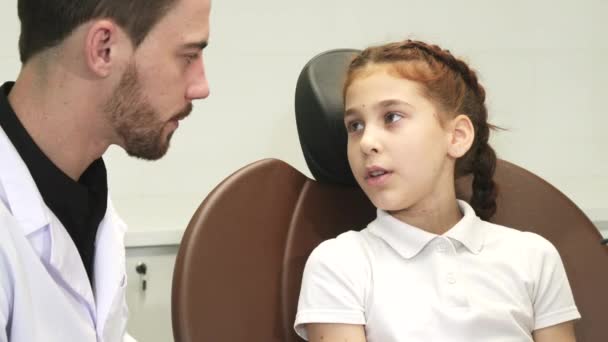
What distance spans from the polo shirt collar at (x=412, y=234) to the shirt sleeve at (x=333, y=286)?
5 centimetres

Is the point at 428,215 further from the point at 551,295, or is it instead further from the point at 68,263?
the point at 68,263

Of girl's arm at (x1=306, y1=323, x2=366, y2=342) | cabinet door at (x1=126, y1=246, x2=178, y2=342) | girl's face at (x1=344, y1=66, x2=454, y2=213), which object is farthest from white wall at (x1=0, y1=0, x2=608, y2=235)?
girl's arm at (x1=306, y1=323, x2=366, y2=342)

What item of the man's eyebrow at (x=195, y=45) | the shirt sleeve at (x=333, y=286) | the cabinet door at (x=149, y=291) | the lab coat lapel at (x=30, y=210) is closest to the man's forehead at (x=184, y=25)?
the man's eyebrow at (x=195, y=45)

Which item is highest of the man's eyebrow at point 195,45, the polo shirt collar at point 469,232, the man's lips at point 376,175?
the man's eyebrow at point 195,45

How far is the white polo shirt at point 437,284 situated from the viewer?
4.13ft

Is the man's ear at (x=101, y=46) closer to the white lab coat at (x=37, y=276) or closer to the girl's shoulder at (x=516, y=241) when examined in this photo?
the white lab coat at (x=37, y=276)

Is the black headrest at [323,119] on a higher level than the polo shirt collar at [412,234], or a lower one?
higher

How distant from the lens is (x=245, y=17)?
1.77 m

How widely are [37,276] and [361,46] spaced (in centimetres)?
103

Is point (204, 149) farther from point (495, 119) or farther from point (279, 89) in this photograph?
point (495, 119)

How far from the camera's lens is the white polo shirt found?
4.13 ft

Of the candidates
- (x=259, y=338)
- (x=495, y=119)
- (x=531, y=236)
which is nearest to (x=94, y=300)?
(x=259, y=338)

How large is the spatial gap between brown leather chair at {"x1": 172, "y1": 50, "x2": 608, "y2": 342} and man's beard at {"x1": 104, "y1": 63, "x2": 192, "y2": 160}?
0.16 meters

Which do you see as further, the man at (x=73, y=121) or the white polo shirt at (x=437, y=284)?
the white polo shirt at (x=437, y=284)
